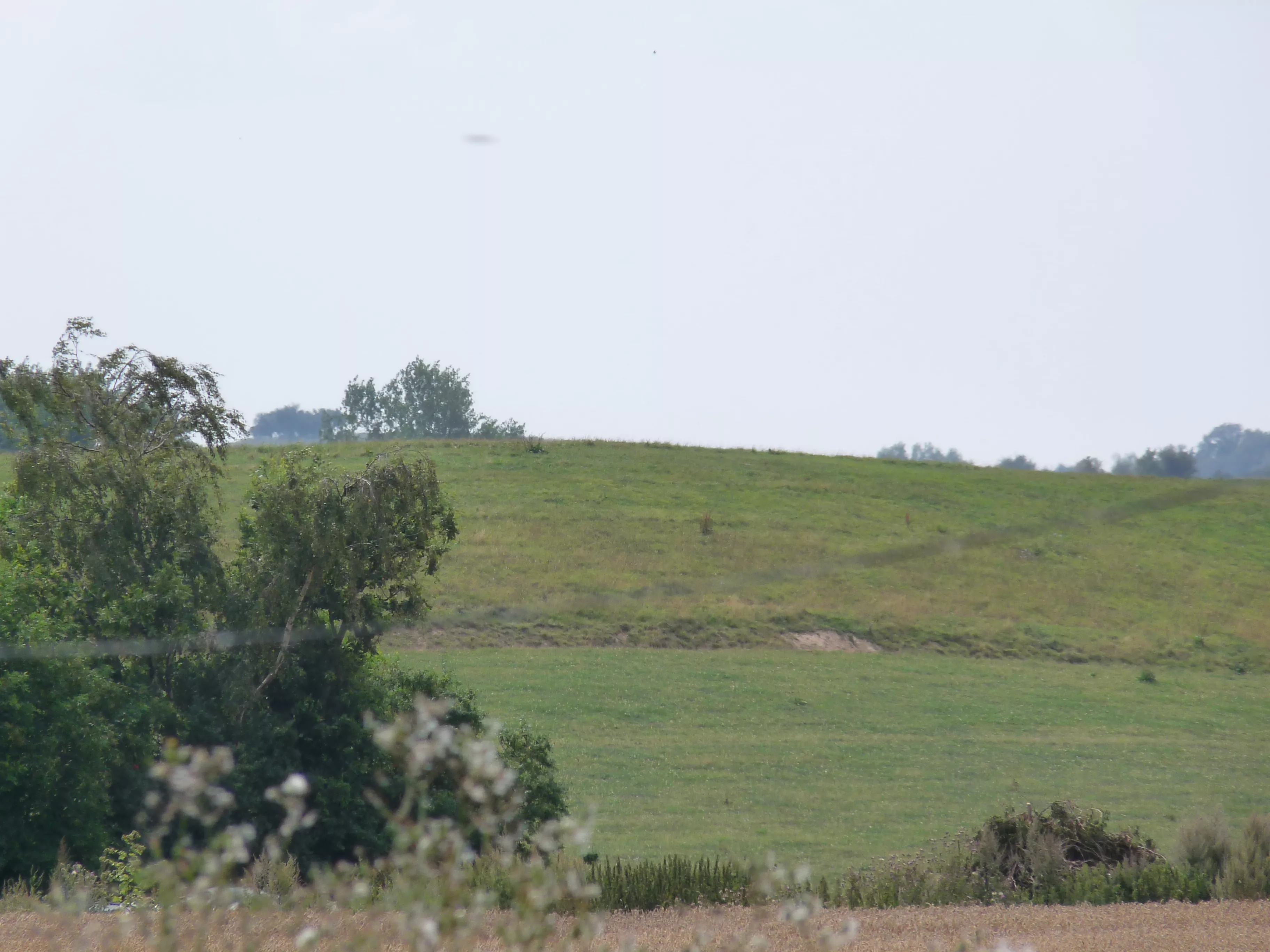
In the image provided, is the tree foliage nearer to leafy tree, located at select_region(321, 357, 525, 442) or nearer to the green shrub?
the green shrub

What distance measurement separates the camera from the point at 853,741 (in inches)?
1426

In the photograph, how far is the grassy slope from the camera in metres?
28.4

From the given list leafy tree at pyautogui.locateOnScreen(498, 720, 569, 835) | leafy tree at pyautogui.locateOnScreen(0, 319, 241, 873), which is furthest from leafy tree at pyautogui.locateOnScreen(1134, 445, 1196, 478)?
leafy tree at pyautogui.locateOnScreen(0, 319, 241, 873)

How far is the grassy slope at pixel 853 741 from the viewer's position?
28.4 m

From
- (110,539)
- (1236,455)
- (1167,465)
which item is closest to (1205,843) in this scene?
(1236,455)

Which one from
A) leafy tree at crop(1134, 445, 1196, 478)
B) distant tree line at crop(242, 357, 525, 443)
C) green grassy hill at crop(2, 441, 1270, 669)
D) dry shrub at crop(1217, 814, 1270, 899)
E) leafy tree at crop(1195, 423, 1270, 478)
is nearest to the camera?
leafy tree at crop(1195, 423, 1270, 478)

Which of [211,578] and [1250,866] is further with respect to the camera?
[211,578]

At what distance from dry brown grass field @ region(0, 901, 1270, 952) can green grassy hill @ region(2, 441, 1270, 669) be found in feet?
93.2

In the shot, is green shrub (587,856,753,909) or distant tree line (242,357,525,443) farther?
distant tree line (242,357,525,443)

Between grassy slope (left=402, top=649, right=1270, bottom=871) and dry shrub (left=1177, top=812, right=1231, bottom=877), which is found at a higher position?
dry shrub (left=1177, top=812, right=1231, bottom=877)

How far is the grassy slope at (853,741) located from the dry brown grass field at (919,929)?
11.4 meters

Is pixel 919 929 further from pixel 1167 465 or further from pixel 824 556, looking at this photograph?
pixel 824 556

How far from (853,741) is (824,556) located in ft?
69.1

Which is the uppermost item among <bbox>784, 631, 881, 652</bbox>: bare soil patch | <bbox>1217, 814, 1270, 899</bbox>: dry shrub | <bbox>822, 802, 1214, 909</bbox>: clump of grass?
<bbox>1217, 814, 1270, 899</bbox>: dry shrub
